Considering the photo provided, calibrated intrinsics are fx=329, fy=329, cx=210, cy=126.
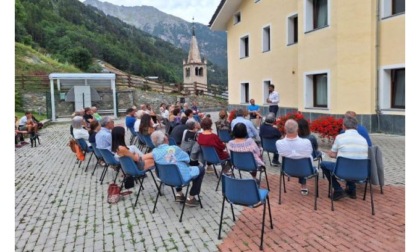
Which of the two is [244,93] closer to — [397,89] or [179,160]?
[397,89]

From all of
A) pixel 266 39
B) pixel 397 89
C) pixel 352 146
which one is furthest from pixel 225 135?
pixel 266 39

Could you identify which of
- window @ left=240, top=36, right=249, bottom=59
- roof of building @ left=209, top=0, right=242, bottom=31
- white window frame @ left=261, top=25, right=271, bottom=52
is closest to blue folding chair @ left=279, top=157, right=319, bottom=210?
white window frame @ left=261, top=25, right=271, bottom=52

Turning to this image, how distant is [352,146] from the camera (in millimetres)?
4918

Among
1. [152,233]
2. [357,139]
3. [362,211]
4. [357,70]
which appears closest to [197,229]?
[152,233]

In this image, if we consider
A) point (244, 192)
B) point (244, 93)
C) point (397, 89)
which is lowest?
point (244, 192)

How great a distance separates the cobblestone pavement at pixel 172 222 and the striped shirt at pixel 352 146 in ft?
2.51

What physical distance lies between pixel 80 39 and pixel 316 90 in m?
57.2

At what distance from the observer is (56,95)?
25.1 metres

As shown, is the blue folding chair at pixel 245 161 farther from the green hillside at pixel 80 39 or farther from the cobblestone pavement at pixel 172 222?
the green hillside at pixel 80 39

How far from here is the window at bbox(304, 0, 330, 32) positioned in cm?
1420

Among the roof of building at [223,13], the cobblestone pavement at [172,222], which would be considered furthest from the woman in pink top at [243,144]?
the roof of building at [223,13]

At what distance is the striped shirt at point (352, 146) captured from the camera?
16.1 ft

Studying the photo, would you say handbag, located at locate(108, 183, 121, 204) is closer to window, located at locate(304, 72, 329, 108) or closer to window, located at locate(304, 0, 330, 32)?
window, located at locate(304, 72, 329, 108)
